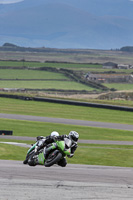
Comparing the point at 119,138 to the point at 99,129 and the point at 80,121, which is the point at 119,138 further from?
the point at 80,121

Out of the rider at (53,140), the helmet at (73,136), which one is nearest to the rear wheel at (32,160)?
the rider at (53,140)

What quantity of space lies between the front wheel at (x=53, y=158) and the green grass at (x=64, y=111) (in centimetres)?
4206

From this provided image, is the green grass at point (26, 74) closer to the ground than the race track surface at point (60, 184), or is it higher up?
closer to the ground

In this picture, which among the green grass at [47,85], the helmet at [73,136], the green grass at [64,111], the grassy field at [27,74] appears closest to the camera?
the helmet at [73,136]

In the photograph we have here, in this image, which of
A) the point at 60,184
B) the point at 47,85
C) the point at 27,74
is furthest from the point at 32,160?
the point at 27,74

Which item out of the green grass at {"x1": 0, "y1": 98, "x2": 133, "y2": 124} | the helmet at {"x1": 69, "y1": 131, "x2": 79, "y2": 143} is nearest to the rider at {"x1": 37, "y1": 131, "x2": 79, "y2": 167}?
the helmet at {"x1": 69, "y1": 131, "x2": 79, "y2": 143}

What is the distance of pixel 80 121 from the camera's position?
56.0m

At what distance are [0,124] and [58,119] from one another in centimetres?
923

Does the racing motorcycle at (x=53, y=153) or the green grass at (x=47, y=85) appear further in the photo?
the green grass at (x=47, y=85)

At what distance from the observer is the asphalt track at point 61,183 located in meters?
13.3

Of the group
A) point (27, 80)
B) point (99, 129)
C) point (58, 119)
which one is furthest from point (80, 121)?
point (27, 80)

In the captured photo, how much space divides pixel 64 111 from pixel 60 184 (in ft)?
166

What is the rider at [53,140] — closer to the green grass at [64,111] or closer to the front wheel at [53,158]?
the front wheel at [53,158]

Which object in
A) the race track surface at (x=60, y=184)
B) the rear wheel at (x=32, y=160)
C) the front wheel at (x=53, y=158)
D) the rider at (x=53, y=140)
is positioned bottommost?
the race track surface at (x=60, y=184)
